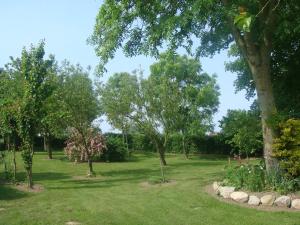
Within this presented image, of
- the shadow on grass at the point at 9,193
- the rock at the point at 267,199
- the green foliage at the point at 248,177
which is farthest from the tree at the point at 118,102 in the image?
the rock at the point at 267,199

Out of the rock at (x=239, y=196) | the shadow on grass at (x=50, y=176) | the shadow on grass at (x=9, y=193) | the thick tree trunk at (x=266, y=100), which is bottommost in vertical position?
the rock at (x=239, y=196)

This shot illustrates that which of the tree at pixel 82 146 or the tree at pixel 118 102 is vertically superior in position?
the tree at pixel 118 102

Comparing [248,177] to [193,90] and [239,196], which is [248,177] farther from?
[193,90]

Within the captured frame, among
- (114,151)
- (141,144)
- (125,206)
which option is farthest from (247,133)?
(141,144)

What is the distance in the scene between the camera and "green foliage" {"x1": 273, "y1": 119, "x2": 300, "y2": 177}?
1305 centimetres

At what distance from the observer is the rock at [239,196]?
12508 millimetres

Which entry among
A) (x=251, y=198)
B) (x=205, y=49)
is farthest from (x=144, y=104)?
(x=251, y=198)

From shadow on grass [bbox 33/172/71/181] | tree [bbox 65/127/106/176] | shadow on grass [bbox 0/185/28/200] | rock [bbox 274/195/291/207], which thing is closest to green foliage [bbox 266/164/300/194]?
rock [bbox 274/195/291/207]

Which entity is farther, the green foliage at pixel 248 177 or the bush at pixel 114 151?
the bush at pixel 114 151

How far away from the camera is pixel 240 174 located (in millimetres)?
13945

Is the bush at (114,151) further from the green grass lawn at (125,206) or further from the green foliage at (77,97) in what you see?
the green grass lawn at (125,206)

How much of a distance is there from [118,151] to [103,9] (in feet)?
60.7

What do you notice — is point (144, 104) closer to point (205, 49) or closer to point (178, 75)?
point (205, 49)

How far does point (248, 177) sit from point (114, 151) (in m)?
18.9
